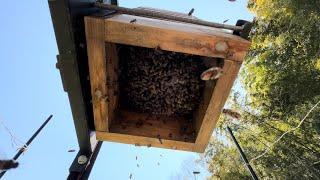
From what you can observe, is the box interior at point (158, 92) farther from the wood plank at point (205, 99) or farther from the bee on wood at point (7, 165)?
the bee on wood at point (7, 165)

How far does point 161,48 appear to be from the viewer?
77.0 inches

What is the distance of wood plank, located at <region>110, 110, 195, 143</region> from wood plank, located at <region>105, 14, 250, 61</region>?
0.80 metres

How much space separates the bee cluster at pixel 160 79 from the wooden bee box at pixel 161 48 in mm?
78

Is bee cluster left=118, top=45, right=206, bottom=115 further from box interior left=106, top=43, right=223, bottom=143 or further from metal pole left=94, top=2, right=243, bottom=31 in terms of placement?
metal pole left=94, top=2, right=243, bottom=31

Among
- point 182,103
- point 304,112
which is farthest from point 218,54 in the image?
point 304,112

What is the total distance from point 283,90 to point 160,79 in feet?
14.1

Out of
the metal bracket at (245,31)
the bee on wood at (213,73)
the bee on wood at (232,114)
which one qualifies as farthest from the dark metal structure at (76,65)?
the bee on wood at (232,114)

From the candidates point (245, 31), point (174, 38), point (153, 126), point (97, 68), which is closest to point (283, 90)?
point (153, 126)

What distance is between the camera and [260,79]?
653 cm

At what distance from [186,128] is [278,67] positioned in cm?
400

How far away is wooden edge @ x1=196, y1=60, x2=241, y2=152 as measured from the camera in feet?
6.64

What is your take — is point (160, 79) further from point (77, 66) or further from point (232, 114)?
point (232, 114)

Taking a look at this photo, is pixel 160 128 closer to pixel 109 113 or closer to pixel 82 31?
pixel 109 113

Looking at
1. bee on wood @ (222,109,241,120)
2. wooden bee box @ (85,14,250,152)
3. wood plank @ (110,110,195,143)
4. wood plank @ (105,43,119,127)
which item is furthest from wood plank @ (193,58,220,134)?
bee on wood @ (222,109,241,120)
